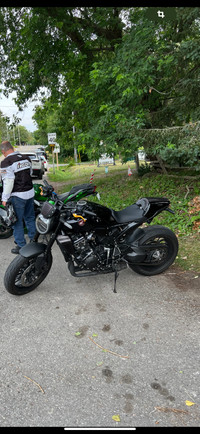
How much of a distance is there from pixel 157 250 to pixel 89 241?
3.32 feet

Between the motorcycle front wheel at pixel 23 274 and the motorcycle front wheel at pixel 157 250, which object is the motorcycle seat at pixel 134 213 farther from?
the motorcycle front wheel at pixel 23 274

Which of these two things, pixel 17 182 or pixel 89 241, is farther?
pixel 17 182

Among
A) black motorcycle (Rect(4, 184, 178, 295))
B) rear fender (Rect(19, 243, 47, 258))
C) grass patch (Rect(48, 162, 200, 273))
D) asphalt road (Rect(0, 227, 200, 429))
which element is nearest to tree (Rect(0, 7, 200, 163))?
grass patch (Rect(48, 162, 200, 273))

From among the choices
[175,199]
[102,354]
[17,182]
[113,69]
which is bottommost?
[102,354]

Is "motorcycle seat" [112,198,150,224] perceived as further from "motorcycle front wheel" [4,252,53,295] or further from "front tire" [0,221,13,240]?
"front tire" [0,221,13,240]

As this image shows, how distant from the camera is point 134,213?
409 cm

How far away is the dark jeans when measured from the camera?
16.7 feet

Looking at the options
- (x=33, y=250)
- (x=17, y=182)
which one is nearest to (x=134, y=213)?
(x=33, y=250)

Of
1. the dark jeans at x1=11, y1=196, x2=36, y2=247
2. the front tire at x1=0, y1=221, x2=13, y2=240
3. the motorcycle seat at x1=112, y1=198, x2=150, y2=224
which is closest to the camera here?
the motorcycle seat at x1=112, y1=198, x2=150, y2=224

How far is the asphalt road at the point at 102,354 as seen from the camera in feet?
7.24

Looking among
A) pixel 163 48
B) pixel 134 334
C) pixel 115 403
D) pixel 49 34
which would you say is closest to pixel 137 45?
pixel 163 48

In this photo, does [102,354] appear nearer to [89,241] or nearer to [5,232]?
[89,241]

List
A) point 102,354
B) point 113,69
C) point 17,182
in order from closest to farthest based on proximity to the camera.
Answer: point 102,354 → point 17,182 → point 113,69

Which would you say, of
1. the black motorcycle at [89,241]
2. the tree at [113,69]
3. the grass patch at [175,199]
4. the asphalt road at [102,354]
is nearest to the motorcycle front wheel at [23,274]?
the black motorcycle at [89,241]
